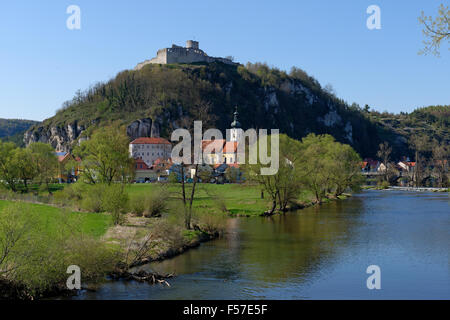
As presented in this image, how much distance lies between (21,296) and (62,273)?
6.51ft

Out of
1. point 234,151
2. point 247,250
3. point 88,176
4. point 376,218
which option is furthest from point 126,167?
point 234,151

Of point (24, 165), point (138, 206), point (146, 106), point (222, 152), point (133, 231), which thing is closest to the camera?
point (133, 231)

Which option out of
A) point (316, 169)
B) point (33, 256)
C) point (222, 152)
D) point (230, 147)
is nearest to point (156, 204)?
point (33, 256)

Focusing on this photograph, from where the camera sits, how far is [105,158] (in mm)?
48062

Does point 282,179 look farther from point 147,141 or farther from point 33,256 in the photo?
point 147,141

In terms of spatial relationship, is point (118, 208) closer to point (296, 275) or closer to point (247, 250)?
point (247, 250)

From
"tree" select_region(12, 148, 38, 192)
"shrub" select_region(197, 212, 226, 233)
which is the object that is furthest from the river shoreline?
"tree" select_region(12, 148, 38, 192)

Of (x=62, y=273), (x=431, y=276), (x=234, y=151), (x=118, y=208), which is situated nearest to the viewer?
(x=62, y=273)

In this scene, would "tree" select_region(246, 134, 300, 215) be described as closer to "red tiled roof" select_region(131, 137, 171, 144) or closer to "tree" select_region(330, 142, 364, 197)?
"tree" select_region(330, 142, 364, 197)

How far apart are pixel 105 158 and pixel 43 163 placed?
2883 cm

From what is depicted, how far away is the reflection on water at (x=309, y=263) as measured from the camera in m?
21.9

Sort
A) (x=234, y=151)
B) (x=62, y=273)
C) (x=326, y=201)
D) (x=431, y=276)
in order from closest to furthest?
(x=62, y=273) → (x=431, y=276) → (x=326, y=201) → (x=234, y=151)

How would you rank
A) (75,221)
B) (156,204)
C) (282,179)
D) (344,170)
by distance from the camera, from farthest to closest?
(344,170) → (282,179) → (156,204) → (75,221)

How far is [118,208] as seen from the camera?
34.4 metres
